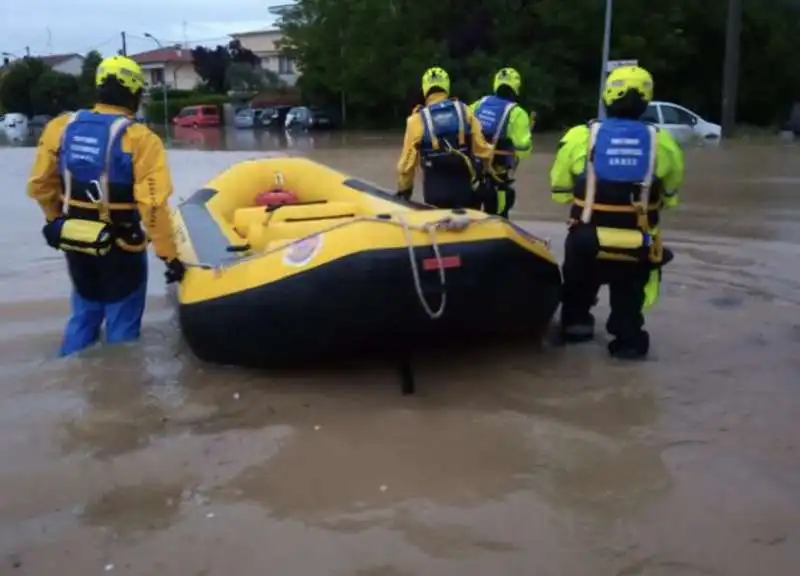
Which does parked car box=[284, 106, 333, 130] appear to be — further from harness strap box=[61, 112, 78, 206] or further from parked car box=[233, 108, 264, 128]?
harness strap box=[61, 112, 78, 206]

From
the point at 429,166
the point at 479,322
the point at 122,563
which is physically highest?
the point at 429,166

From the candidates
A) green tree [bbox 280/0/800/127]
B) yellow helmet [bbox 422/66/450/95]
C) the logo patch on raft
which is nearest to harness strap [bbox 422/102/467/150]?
yellow helmet [bbox 422/66/450/95]

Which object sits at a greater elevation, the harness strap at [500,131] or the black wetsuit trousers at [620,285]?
the harness strap at [500,131]

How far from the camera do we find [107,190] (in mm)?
4938

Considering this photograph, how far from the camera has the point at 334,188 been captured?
7152 mm

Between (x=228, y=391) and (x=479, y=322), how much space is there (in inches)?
47.6

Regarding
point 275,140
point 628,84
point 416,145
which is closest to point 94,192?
point 416,145

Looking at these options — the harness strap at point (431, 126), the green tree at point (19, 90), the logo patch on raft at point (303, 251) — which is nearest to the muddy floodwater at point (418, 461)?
the logo patch on raft at point (303, 251)

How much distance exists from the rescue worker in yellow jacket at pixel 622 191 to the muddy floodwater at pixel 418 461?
1.43ft

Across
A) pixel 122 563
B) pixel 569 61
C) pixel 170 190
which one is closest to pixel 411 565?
pixel 122 563

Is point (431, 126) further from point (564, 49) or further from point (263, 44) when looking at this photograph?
point (263, 44)

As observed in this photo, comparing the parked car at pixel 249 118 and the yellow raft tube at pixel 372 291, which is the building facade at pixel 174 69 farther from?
the yellow raft tube at pixel 372 291

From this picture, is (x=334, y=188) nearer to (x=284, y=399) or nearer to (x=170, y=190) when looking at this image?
(x=170, y=190)

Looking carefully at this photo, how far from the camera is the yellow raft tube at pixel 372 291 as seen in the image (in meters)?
4.43
